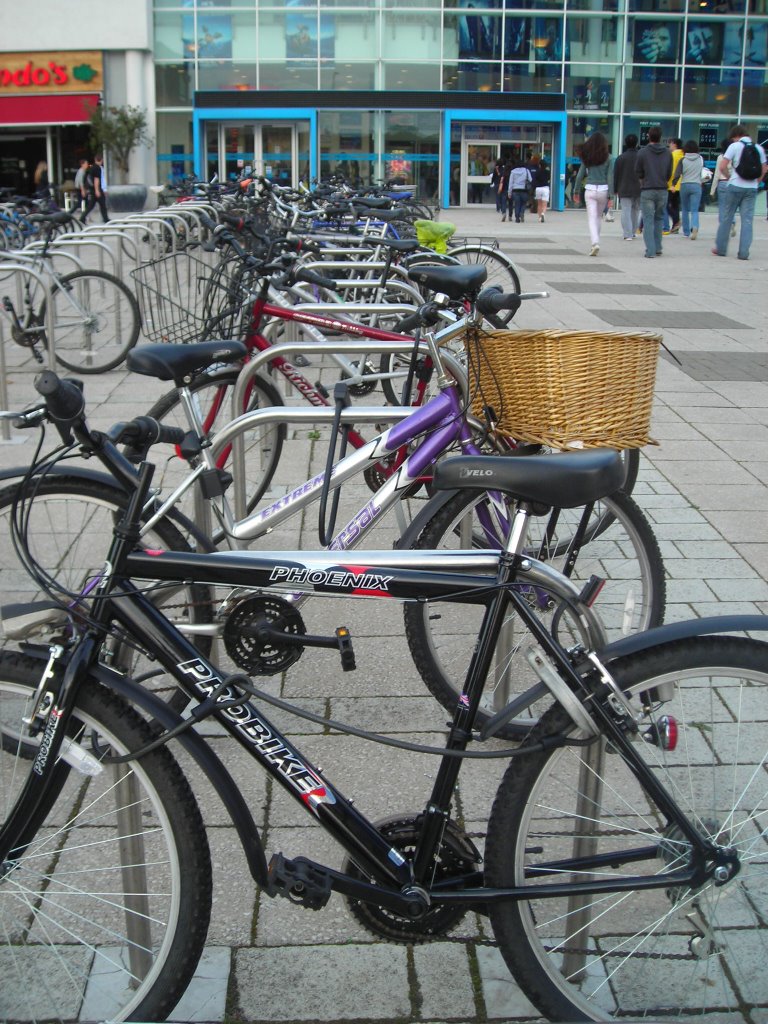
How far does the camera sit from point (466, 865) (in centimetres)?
230

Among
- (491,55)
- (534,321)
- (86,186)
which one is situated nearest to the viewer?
(534,321)

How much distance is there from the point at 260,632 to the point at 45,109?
39965 mm

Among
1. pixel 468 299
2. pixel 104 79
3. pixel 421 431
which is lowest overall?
pixel 421 431

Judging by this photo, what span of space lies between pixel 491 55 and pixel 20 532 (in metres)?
36.0

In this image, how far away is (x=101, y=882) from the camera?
96.0 inches

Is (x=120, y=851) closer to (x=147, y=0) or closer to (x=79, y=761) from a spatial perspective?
(x=79, y=761)

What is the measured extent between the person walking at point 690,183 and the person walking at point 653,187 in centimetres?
262

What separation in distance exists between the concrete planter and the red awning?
20.1 feet

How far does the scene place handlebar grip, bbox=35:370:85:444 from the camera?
2168 millimetres

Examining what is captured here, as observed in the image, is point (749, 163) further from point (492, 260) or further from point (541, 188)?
point (541, 188)

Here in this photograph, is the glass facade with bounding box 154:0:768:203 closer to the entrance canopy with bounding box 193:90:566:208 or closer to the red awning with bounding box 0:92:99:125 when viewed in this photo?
the entrance canopy with bounding box 193:90:566:208

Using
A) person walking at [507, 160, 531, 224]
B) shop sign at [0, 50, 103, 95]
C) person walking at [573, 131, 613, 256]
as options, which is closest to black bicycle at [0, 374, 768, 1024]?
person walking at [573, 131, 613, 256]

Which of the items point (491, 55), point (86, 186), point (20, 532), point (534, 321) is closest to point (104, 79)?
point (86, 186)

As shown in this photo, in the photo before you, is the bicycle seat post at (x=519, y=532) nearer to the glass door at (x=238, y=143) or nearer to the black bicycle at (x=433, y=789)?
the black bicycle at (x=433, y=789)
